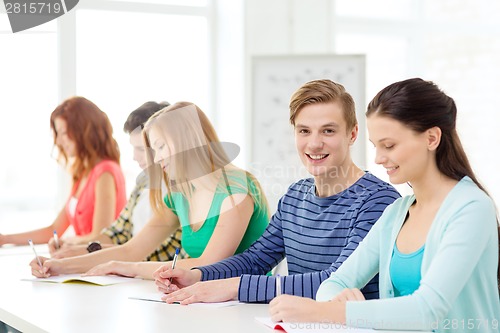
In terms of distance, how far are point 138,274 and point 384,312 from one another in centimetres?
115

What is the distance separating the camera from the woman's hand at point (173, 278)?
2.17 metres

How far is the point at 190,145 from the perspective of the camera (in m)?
2.56

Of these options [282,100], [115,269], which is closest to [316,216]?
[115,269]

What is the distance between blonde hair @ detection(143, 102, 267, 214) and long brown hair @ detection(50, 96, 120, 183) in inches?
41.1

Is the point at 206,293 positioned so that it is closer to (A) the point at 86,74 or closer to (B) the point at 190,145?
(B) the point at 190,145

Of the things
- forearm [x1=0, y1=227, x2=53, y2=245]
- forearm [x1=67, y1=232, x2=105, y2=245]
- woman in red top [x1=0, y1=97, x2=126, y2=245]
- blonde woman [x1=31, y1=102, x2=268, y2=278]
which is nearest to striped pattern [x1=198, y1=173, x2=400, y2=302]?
blonde woman [x1=31, y1=102, x2=268, y2=278]

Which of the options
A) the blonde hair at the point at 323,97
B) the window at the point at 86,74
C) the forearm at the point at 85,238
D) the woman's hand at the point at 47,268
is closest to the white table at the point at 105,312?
the woman's hand at the point at 47,268

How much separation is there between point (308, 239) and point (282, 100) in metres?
2.71

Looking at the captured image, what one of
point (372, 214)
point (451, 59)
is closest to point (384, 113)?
point (372, 214)

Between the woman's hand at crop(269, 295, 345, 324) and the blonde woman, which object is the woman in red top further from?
the woman's hand at crop(269, 295, 345, 324)

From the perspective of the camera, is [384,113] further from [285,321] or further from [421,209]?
[285,321]

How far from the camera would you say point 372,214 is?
6.81 ft

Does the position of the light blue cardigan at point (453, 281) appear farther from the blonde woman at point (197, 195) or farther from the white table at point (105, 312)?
the blonde woman at point (197, 195)

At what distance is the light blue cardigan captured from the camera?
1577mm
